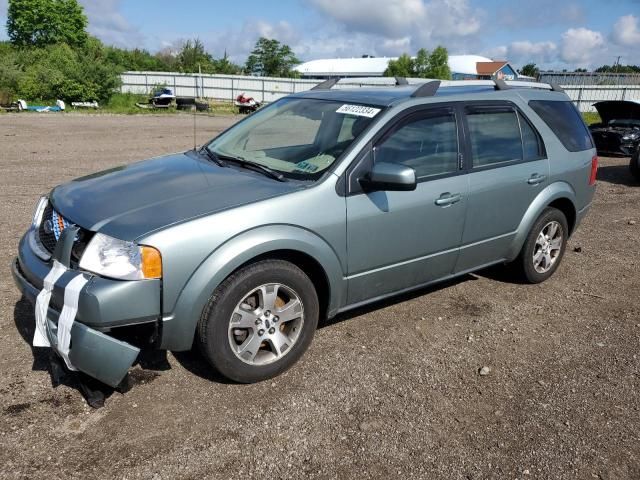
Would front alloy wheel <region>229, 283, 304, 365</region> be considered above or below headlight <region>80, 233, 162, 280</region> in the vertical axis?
below

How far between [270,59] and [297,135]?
81697 millimetres

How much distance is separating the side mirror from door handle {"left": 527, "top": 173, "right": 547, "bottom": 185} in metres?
1.67

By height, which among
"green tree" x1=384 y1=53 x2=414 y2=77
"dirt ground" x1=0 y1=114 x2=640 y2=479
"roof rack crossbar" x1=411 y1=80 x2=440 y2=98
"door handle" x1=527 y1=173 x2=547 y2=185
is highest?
"green tree" x1=384 y1=53 x2=414 y2=77

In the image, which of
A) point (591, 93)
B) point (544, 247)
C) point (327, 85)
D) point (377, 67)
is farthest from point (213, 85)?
point (377, 67)

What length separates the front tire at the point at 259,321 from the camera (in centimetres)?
306

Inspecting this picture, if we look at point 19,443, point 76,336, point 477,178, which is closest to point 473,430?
point 477,178

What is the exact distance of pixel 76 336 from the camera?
278 centimetres

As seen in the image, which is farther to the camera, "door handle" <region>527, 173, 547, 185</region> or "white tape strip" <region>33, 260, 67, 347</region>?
"door handle" <region>527, 173, 547, 185</region>

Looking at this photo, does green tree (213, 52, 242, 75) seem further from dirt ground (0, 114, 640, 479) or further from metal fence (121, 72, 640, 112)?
dirt ground (0, 114, 640, 479)

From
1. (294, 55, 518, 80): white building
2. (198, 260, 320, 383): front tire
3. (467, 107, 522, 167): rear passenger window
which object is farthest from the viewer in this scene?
(294, 55, 518, 80): white building

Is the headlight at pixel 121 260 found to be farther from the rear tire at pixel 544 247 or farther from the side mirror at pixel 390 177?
the rear tire at pixel 544 247

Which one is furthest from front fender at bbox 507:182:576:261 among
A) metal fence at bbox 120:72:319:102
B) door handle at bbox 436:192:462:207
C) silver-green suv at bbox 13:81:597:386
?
metal fence at bbox 120:72:319:102

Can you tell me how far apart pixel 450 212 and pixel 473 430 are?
5.32 ft

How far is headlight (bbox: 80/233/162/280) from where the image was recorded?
2.79 metres
